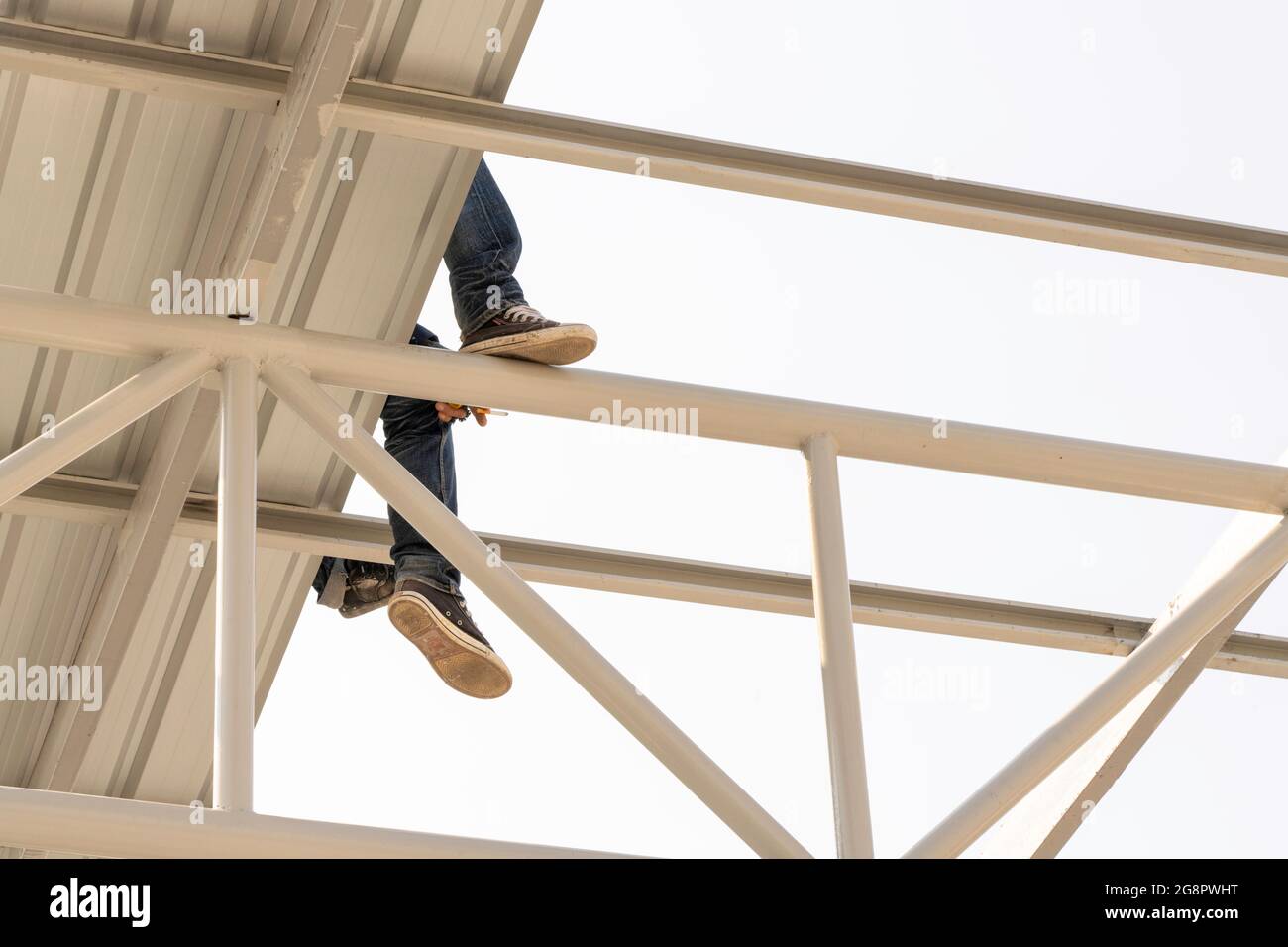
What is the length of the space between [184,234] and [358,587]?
1812mm

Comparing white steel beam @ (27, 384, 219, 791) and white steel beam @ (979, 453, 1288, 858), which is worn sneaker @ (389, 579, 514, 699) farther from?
white steel beam @ (979, 453, 1288, 858)

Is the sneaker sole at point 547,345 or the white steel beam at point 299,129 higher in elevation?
the white steel beam at point 299,129

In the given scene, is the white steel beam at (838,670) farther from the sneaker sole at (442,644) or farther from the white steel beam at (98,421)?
the white steel beam at (98,421)

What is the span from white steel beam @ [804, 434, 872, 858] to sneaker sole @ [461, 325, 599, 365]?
0.88 m

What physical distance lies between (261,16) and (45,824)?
2730 mm

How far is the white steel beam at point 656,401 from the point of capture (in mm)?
5758

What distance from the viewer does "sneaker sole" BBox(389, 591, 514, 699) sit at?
20.8 ft

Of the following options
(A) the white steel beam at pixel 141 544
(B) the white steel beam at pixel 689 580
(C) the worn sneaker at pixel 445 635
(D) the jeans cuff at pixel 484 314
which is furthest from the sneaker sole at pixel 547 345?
(B) the white steel beam at pixel 689 580

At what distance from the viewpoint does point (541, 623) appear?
5.54 metres

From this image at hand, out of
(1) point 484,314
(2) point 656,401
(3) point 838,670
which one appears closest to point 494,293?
(1) point 484,314

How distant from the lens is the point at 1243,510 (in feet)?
22.0

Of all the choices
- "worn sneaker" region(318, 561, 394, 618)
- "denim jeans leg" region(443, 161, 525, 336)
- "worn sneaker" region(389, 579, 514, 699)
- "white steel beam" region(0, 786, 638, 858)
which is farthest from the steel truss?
"worn sneaker" region(389, 579, 514, 699)

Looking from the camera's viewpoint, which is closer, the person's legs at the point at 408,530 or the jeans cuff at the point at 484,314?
the jeans cuff at the point at 484,314
